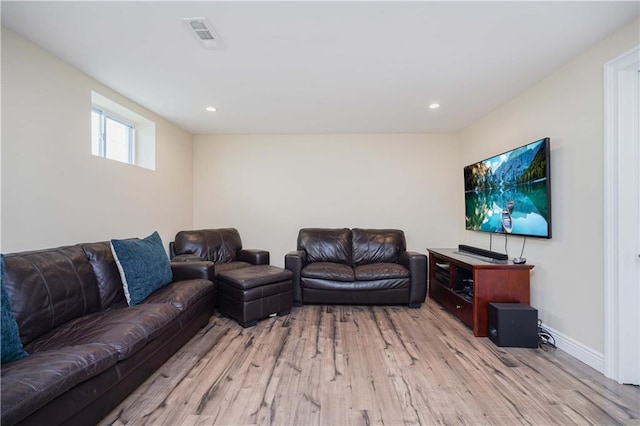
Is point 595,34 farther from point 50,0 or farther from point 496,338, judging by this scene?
point 50,0

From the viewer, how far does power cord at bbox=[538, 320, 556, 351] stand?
7.72ft

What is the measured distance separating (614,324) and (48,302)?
377 cm

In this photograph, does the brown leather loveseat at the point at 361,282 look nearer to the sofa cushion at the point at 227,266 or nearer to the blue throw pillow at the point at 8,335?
the sofa cushion at the point at 227,266

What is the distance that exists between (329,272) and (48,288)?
2.49m

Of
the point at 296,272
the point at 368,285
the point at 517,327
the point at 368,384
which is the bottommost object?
the point at 368,384

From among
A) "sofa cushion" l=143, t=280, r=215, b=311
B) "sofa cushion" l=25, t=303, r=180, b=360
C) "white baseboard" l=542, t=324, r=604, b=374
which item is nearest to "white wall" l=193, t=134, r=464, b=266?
"sofa cushion" l=143, t=280, r=215, b=311

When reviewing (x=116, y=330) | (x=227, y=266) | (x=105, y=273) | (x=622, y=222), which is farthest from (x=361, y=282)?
(x=105, y=273)

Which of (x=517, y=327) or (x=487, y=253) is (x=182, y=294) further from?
(x=487, y=253)

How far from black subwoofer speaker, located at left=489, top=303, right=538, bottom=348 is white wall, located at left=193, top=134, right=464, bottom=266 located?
1915mm

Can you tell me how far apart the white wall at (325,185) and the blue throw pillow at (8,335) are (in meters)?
2.98

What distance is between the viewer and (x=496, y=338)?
2375 mm

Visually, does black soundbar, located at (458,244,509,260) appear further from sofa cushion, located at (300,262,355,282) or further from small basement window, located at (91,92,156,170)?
small basement window, located at (91,92,156,170)

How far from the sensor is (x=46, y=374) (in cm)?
118

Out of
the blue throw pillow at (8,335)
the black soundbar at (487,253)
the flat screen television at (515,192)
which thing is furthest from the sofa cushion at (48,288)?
the flat screen television at (515,192)
